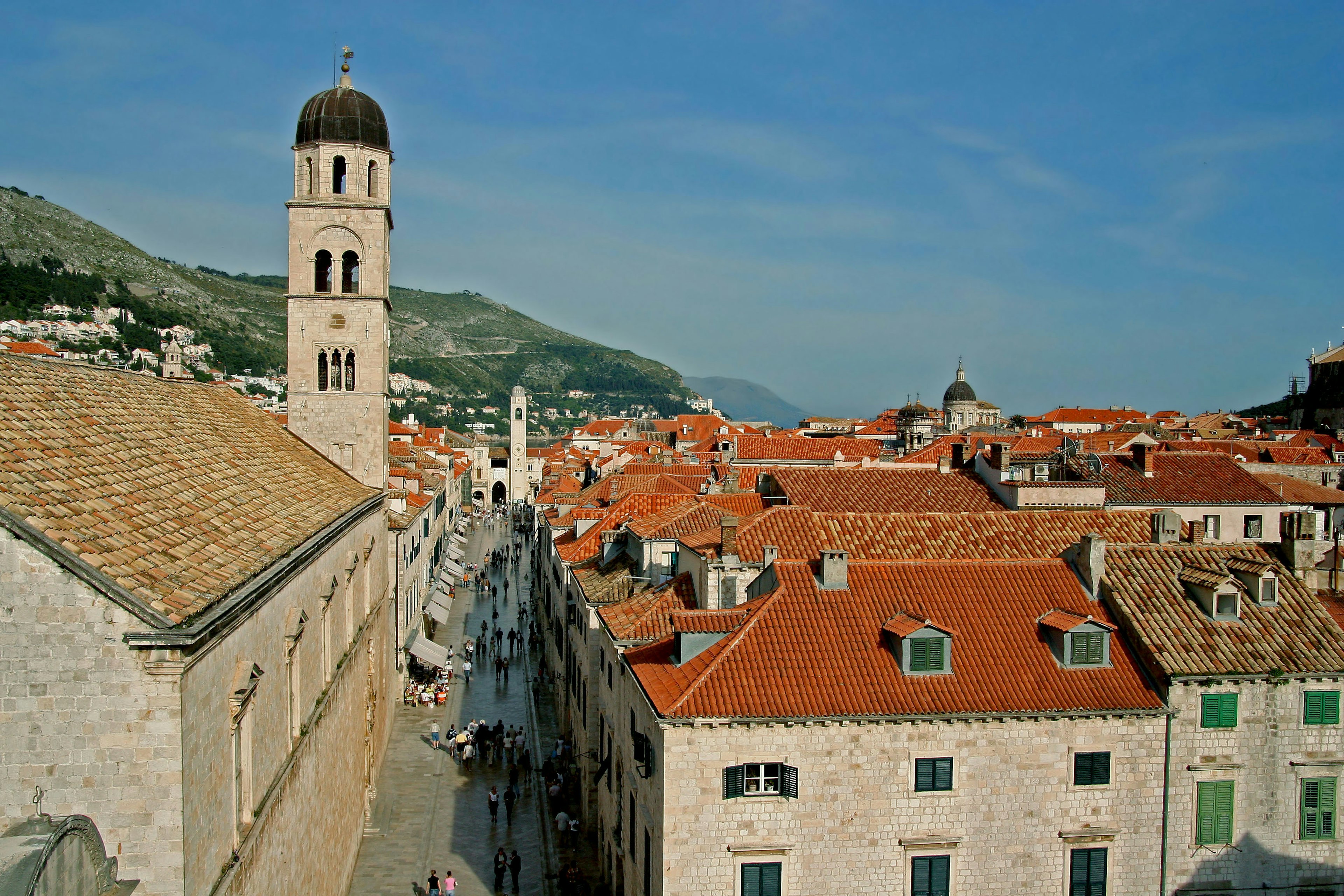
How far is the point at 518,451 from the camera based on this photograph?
6083 inches

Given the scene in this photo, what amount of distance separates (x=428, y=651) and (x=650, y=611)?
22.6 metres

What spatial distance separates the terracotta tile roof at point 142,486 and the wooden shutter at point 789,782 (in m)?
8.77

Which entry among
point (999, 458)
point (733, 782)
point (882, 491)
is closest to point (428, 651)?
point (882, 491)

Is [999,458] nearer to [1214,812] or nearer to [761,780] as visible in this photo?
[1214,812]

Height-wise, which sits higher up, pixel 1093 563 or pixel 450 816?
pixel 1093 563

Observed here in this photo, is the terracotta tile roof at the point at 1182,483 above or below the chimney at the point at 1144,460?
below

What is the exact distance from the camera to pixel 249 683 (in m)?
13.7

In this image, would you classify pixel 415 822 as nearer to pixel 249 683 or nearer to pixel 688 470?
pixel 249 683

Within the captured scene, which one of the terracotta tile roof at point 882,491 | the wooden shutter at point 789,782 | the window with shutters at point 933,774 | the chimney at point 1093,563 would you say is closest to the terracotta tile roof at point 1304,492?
the terracotta tile roof at point 882,491

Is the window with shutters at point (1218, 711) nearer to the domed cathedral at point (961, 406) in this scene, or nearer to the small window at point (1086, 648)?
Answer: the small window at point (1086, 648)

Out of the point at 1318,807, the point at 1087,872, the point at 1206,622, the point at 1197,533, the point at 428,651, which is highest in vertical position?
the point at 1197,533

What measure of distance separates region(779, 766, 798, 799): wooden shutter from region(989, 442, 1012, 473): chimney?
Result: 906 inches

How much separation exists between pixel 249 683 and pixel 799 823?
891 cm

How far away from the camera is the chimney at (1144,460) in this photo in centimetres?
4191
